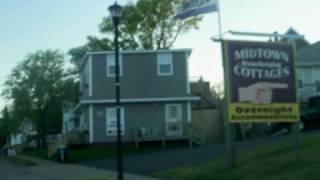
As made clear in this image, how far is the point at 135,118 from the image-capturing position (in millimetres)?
43875

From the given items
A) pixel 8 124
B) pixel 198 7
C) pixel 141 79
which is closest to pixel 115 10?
pixel 198 7

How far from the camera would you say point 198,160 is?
2622 cm

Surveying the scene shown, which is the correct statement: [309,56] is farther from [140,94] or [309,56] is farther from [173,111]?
[140,94]

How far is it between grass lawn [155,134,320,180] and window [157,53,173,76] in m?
21.5

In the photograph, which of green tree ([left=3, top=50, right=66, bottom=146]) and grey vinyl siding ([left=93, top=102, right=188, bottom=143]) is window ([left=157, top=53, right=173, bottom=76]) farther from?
green tree ([left=3, top=50, right=66, bottom=146])

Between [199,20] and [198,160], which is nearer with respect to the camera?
[198,160]

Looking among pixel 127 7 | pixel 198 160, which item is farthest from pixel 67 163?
pixel 127 7

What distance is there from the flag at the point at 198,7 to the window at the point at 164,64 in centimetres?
2242

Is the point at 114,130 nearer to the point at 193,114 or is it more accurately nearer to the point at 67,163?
the point at 193,114

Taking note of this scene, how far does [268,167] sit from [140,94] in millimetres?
26038

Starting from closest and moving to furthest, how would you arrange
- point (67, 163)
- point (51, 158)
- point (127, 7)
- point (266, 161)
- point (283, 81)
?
1. point (266, 161)
2. point (283, 81)
3. point (67, 163)
4. point (51, 158)
5. point (127, 7)

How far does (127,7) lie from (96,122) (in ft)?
85.6

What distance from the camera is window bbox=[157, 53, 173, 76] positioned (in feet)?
146

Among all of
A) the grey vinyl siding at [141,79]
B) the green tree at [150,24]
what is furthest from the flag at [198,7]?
the green tree at [150,24]
